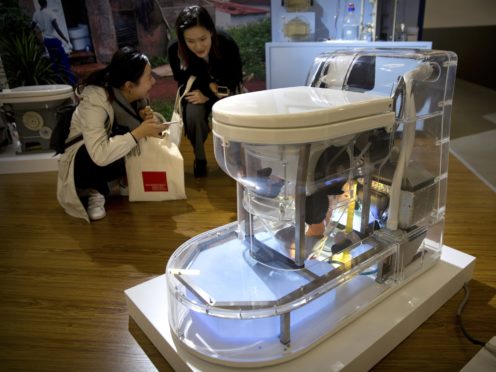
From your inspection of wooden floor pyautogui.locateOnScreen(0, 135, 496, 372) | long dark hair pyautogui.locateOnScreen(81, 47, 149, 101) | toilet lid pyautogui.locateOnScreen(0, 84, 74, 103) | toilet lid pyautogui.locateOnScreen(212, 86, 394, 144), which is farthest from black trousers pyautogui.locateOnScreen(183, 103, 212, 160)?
toilet lid pyautogui.locateOnScreen(212, 86, 394, 144)

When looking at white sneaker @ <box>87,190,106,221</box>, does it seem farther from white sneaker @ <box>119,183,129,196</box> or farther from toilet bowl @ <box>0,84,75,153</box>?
toilet bowl @ <box>0,84,75,153</box>

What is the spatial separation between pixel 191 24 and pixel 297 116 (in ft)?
3.68

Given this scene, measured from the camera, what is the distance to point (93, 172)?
1534mm

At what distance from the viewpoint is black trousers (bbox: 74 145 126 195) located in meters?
1.49

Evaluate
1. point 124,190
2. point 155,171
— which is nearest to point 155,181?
point 155,171

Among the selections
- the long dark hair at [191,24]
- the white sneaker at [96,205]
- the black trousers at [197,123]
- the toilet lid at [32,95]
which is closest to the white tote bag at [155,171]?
the white sneaker at [96,205]

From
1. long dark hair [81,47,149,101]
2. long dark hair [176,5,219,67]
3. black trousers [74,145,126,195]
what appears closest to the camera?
long dark hair [81,47,149,101]

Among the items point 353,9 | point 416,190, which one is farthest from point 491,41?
point 416,190

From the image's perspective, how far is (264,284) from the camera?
0.80 metres

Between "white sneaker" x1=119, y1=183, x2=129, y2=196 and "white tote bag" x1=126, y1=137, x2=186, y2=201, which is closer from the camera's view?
"white tote bag" x1=126, y1=137, x2=186, y2=201

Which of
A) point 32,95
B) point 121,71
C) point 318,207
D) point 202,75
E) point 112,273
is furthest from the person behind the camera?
point 32,95

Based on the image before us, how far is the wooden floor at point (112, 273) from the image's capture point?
2.76 feet

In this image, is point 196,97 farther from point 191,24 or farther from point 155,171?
point 155,171

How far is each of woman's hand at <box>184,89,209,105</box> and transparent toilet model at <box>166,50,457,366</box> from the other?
88 centimetres
